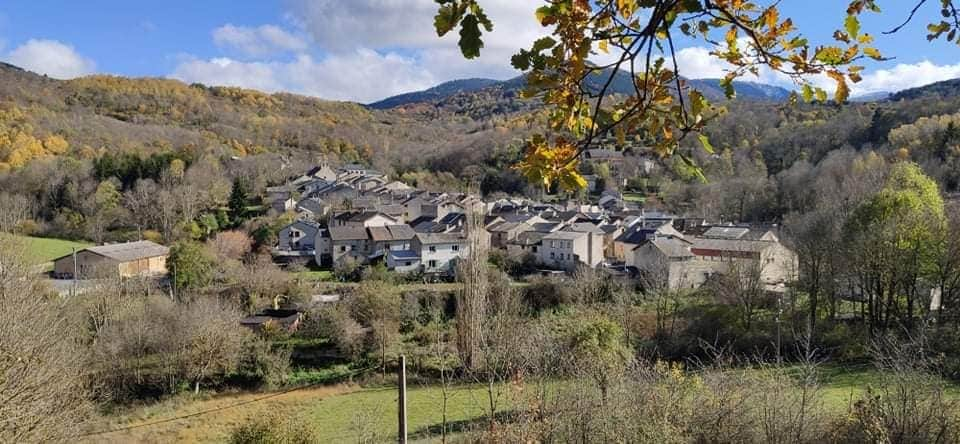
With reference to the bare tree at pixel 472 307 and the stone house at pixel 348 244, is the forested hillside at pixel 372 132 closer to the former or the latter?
the bare tree at pixel 472 307

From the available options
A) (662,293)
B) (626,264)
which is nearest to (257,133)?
(626,264)

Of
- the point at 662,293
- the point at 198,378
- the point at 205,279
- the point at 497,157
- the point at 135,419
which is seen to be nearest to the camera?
the point at 135,419

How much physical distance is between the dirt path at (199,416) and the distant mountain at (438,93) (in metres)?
112

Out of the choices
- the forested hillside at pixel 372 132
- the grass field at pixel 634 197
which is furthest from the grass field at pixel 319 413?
the grass field at pixel 634 197

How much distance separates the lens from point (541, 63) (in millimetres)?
1294

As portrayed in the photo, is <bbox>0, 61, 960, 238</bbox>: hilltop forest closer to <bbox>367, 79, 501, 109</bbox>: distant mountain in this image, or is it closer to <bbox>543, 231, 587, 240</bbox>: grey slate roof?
<bbox>543, 231, 587, 240</bbox>: grey slate roof

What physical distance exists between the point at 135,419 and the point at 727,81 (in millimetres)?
14915

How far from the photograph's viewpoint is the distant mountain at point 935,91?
192ft

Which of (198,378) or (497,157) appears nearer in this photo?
(198,378)

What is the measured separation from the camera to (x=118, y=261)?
23109mm

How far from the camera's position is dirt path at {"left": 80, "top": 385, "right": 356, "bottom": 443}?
12.1m

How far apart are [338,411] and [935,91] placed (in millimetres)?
69612

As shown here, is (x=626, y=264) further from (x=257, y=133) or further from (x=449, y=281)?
(x=257, y=133)

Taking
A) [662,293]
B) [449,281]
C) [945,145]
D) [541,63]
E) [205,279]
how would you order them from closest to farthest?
[541,63]
[662,293]
[205,279]
[449,281]
[945,145]
